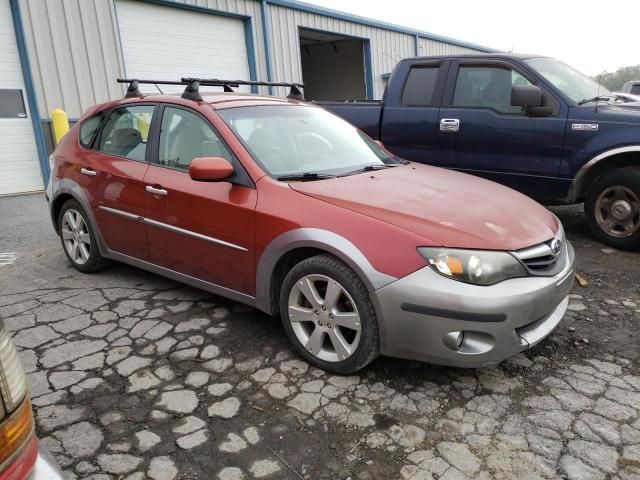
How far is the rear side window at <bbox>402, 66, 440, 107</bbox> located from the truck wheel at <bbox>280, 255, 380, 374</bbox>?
11.8ft

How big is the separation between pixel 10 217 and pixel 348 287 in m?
6.14

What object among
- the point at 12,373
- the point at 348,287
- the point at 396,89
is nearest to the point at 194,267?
the point at 348,287

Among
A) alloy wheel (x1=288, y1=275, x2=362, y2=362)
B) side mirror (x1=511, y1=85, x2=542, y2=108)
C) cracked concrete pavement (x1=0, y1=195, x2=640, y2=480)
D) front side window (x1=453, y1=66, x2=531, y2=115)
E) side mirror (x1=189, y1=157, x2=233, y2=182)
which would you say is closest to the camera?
cracked concrete pavement (x1=0, y1=195, x2=640, y2=480)

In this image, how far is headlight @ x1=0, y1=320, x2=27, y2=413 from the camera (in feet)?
4.07

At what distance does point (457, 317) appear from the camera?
2484 millimetres

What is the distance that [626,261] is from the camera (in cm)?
465

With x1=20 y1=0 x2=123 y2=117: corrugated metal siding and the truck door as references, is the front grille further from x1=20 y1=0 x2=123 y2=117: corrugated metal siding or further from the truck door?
x1=20 y1=0 x2=123 y2=117: corrugated metal siding

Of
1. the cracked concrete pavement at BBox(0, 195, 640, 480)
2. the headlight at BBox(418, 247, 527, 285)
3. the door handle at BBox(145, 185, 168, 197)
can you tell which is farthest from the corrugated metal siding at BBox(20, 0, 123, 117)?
the headlight at BBox(418, 247, 527, 285)

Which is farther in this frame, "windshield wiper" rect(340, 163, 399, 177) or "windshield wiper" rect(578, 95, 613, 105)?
"windshield wiper" rect(578, 95, 613, 105)

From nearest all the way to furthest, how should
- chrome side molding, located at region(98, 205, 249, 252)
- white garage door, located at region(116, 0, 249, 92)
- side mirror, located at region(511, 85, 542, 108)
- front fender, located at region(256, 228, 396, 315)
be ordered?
front fender, located at region(256, 228, 396, 315), chrome side molding, located at region(98, 205, 249, 252), side mirror, located at region(511, 85, 542, 108), white garage door, located at region(116, 0, 249, 92)

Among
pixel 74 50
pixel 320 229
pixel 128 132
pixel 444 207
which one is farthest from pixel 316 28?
pixel 320 229

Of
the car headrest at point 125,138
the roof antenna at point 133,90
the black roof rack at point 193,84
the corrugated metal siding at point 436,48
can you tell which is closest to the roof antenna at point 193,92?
the black roof rack at point 193,84

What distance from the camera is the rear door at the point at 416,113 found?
5742 millimetres

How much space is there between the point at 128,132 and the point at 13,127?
567 centimetres
